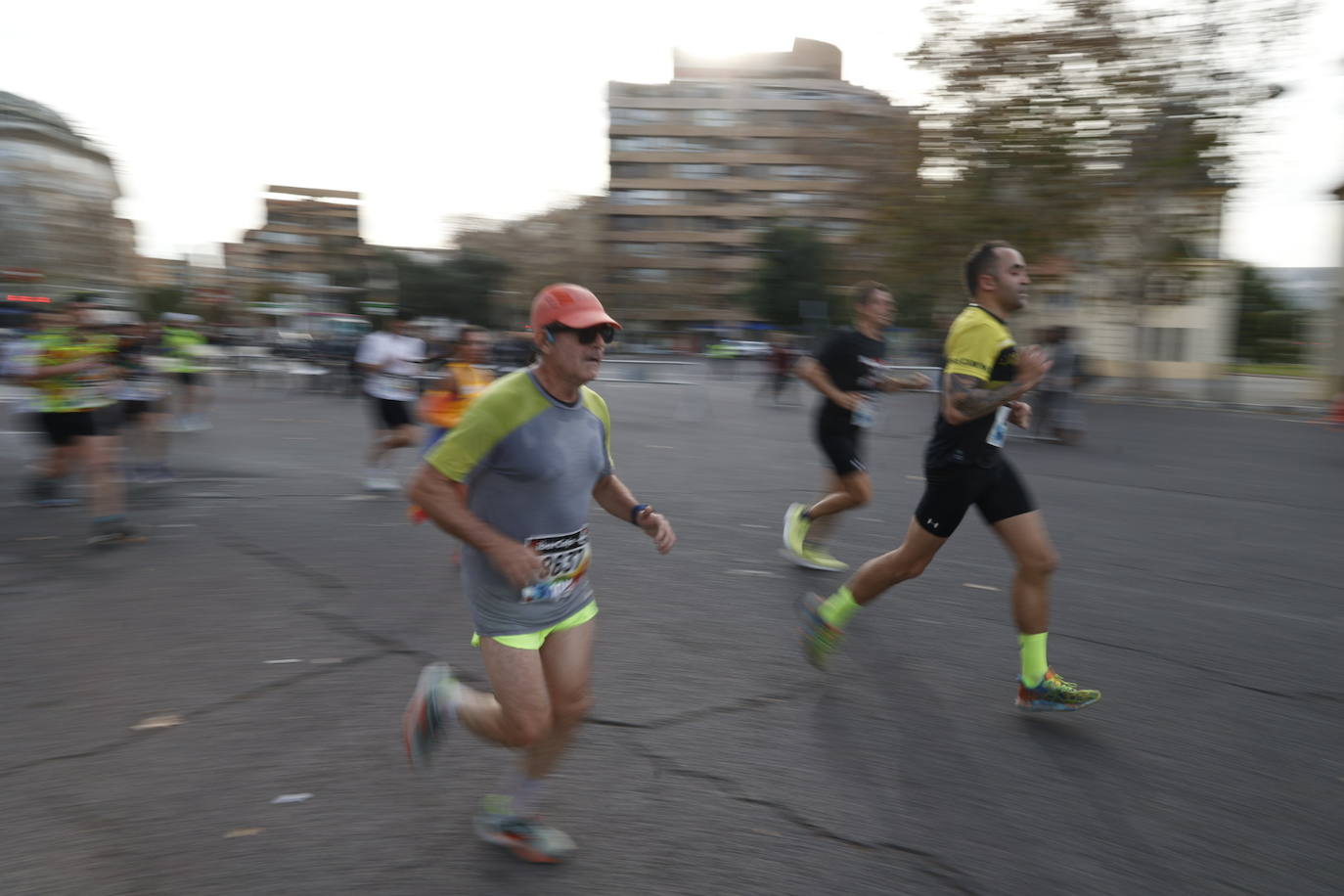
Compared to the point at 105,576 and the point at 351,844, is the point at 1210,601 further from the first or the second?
the point at 105,576

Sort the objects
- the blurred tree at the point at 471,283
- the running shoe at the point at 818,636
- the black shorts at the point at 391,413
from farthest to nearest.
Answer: the blurred tree at the point at 471,283, the black shorts at the point at 391,413, the running shoe at the point at 818,636

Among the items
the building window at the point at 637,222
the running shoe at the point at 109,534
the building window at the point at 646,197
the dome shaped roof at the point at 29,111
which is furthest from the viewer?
the building window at the point at 637,222

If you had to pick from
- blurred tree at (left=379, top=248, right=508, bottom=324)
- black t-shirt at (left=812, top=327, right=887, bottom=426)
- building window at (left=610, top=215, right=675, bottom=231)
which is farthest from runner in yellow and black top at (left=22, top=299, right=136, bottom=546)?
building window at (left=610, top=215, right=675, bottom=231)

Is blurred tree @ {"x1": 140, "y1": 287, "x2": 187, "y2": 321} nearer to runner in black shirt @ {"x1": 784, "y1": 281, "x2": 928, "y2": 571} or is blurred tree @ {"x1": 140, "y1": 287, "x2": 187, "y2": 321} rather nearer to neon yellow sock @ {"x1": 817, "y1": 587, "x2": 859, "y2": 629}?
runner in black shirt @ {"x1": 784, "y1": 281, "x2": 928, "y2": 571}

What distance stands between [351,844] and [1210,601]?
536 cm

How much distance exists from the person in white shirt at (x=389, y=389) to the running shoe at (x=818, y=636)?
19.5ft

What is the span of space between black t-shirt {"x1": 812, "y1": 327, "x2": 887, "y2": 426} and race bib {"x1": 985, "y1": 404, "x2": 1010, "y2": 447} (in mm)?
2376

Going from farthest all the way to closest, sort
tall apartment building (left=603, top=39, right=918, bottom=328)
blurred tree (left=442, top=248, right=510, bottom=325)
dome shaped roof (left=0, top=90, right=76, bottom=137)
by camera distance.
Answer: tall apartment building (left=603, top=39, right=918, bottom=328)
blurred tree (left=442, top=248, right=510, bottom=325)
dome shaped roof (left=0, top=90, right=76, bottom=137)

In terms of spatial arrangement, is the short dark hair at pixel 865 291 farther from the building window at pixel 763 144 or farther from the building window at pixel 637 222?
the building window at pixel 637 222

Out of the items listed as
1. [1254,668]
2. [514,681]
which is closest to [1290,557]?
[1254,668]

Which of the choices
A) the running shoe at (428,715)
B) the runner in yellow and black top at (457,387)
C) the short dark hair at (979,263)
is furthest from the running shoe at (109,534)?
the short dark hair at (979,263)

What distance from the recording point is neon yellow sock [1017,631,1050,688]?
4148mm

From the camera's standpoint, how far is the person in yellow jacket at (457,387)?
7520 mm

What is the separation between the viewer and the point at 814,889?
2895 millimetres
